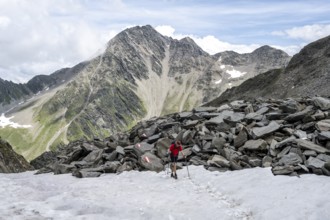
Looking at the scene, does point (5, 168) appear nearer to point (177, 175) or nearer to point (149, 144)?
point (149, 144)

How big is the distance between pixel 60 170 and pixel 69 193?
13.8 m

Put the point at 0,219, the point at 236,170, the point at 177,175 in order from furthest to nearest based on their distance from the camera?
the point at 177,175 < the point at 236,170 < the point at 0,219

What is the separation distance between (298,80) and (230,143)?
58.7 meters

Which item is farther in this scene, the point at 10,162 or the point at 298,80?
the point at 298,80

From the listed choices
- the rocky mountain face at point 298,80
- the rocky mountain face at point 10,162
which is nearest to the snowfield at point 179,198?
the rocky mountain face at point 10,162

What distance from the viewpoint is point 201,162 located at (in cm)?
3347

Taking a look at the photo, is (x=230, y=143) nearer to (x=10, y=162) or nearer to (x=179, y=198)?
(x=179, y=198)

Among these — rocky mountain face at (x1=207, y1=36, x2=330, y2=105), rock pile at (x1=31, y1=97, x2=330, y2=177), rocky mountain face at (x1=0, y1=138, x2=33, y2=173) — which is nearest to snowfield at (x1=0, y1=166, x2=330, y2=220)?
rock pile at (x1=31, y1=97, x2=330, y2=177)

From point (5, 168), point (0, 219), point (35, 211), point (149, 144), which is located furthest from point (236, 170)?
point (5, 168)

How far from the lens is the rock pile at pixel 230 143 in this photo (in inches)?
A: 1144

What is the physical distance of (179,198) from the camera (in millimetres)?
23500

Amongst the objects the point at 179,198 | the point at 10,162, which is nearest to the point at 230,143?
the point at 179,198

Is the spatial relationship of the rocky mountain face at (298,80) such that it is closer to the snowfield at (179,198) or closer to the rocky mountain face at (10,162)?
the snowfield at (179,198)

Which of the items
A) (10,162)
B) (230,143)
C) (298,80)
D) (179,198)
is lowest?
(10,162)
